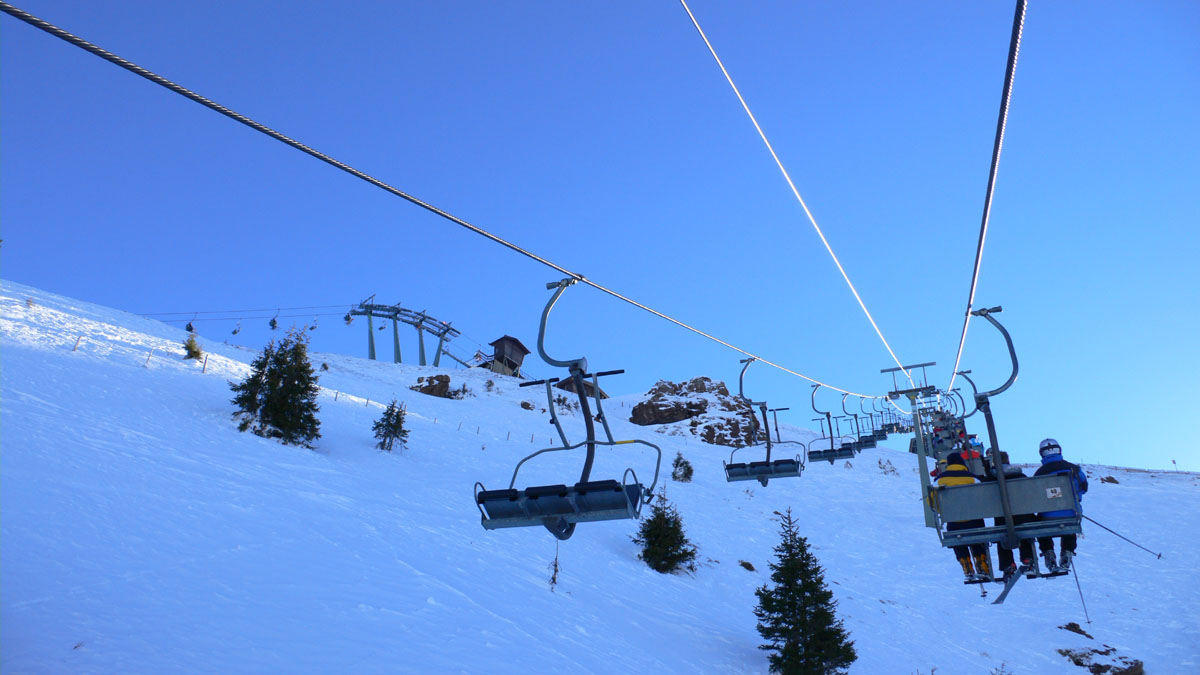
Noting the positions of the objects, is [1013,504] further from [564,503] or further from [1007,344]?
[564,503]

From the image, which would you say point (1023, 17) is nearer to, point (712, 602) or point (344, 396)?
point (712, 602)

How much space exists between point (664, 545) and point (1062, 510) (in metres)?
15.5

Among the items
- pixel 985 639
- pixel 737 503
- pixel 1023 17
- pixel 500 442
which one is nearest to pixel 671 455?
pixel 737 503

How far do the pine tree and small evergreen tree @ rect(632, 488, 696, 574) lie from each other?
5463 millimetres

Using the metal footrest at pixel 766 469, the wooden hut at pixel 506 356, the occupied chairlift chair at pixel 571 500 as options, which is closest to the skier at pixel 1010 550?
the occupied chairlift chair at pixel 571 500

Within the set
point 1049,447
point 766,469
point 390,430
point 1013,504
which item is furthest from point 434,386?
point 1013,504

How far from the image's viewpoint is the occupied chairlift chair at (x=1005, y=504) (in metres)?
7.04

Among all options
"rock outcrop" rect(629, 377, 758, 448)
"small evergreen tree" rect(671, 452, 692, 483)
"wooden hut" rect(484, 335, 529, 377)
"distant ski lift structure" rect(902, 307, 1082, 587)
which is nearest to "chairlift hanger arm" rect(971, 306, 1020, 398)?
"distant ski lift structure" rect(902, 307, 1082, 587)

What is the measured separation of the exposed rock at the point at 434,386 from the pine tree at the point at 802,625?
3504cm

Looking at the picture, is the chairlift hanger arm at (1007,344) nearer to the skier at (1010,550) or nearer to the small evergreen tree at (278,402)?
the skier at (1010,550)

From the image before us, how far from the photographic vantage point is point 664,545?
2159 cm

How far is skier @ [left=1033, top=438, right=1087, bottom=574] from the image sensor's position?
716 cm

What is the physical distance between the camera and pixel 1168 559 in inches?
1003

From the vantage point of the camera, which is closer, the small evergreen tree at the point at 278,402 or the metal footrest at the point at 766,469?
the metal footrest at the point at 766,469
